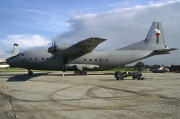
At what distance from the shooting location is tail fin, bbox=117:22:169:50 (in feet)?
114

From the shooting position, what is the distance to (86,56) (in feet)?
109

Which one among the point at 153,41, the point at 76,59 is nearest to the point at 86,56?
the point at 76,59

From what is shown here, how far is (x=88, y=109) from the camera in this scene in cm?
823

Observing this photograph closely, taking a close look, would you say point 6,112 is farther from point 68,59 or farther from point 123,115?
point 68,59

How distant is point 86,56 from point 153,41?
13022 mm

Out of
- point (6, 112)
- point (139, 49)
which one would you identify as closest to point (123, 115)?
point (6, 112)

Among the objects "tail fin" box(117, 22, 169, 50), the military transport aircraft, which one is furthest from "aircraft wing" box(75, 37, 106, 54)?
"tail fin" box(117, 22, 169, 50)

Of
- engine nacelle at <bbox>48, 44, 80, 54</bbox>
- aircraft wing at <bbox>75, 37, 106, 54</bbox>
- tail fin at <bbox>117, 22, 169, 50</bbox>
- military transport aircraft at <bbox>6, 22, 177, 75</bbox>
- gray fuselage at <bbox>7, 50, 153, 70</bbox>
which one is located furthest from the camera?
tail fin at <bbox>117, 22, 169, 50</bbox>

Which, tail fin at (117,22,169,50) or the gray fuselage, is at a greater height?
tail fin at (117,22,169,50)

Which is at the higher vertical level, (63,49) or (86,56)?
(63,49)

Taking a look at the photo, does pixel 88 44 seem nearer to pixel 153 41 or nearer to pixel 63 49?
pixel 63 49

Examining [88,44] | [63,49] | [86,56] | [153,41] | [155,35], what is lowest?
[86,56]

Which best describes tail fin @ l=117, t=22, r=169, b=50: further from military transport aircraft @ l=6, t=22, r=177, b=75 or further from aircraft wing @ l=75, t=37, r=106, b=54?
aircraft wing @ l=75, t=37, r=106, b=54

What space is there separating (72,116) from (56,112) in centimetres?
90
